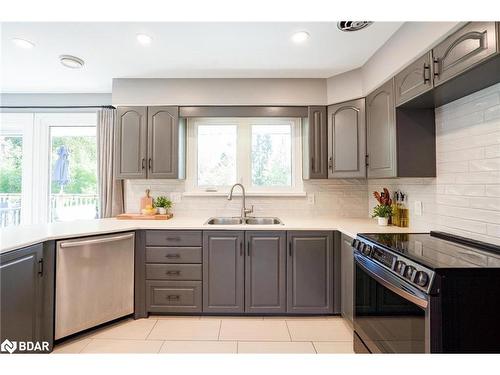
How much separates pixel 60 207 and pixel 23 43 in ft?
6.25

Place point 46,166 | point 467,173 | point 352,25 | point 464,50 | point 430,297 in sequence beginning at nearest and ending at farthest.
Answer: point 430,297 < point 464,50 < point 467,173 < point 352,25 < point 46,166

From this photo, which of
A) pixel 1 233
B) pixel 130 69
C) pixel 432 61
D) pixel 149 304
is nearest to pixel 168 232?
pixel 149 304

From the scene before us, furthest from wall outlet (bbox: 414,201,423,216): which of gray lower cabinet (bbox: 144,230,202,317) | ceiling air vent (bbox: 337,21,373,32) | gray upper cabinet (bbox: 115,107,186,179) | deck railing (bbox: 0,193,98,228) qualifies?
deck railing (bbox: 0,193,98,228)

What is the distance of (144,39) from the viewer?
80.6 inches

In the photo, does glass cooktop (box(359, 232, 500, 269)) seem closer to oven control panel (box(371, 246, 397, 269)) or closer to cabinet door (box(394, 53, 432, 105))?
oven control panel (box(371, 246, 397, 269))

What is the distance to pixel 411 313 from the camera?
118cm

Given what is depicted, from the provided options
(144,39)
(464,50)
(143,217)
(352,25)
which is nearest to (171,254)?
(143,217)

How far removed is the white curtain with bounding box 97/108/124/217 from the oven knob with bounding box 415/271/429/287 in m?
2.97

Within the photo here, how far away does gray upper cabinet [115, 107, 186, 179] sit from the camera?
8.93 feet

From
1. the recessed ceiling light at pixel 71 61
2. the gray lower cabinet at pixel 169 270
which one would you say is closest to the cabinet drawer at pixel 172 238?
the gray lower cabinet at pixel 169 270

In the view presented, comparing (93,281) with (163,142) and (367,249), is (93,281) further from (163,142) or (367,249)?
(367,249)

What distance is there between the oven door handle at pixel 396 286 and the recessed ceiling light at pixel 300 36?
5.57 ft

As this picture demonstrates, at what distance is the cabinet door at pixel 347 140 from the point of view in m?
2.48

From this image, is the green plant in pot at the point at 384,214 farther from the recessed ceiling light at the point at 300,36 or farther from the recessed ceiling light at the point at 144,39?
the recessed ceiling light at the point at 144,39
